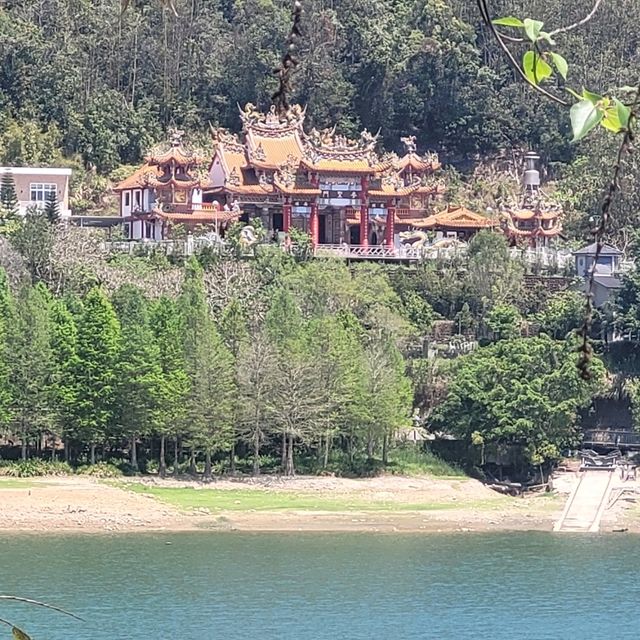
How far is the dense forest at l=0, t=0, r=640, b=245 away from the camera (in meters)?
53.0

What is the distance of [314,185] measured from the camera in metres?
44.0

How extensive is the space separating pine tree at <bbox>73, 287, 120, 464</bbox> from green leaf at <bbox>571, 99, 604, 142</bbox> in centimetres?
3084

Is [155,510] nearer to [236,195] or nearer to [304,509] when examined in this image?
[304,509]

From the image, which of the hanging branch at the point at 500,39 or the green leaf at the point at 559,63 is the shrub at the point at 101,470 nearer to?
the hanging branch at the point at 500,39

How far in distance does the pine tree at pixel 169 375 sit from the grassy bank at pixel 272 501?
4.29ft

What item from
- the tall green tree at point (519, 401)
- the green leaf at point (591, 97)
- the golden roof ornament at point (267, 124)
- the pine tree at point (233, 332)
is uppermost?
the golden roof ornament at point (267, 124)

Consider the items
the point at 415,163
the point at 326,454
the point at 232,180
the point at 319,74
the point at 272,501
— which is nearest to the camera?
the point at 272,501

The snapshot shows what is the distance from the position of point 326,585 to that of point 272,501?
5840 millimetres

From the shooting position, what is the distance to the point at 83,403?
32.2m

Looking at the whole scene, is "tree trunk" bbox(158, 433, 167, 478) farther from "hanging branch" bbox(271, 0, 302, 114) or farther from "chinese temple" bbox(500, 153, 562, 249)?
"hanging branch" bbox(271, 0, 302, 114)

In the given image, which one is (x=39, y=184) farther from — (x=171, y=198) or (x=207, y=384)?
(x=207, y=384)

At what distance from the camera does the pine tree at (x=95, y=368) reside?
32266 mm

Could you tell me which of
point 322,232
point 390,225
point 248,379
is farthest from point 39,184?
point 248,379

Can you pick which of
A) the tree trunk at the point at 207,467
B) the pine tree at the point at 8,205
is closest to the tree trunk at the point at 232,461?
the tree trunk at the point at 207,467
